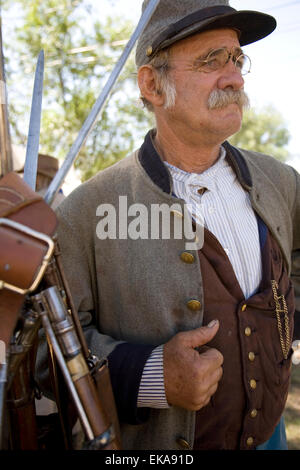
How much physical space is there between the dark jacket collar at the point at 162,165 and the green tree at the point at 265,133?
2947 centimetres

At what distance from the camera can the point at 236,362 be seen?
1588mm

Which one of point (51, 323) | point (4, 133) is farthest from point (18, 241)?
point (4, 133)

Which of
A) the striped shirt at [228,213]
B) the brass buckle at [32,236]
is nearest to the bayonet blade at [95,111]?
the brass buckle at [32,236]

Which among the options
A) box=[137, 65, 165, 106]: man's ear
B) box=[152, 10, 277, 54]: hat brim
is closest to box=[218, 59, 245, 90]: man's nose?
box=[152, 10, 277, 54]: hat brim

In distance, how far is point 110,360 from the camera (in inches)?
59.3

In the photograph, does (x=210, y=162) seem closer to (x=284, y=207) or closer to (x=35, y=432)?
(x=284, y=207)

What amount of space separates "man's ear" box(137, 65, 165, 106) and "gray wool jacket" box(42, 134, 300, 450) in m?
0.28

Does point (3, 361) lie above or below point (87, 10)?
below

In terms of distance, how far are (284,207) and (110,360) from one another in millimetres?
1039

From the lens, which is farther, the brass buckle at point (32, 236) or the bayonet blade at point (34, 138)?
the bayonet blade at point (34, 138)

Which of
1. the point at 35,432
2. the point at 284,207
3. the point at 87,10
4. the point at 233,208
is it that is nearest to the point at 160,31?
the point at 233,208

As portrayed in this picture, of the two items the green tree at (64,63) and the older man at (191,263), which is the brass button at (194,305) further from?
the green tree at (64,63)

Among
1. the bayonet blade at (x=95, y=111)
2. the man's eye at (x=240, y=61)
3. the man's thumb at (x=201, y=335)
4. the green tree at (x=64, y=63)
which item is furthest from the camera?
the green tree at (x=64, y=63)

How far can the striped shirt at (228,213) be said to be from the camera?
1.71 meters
